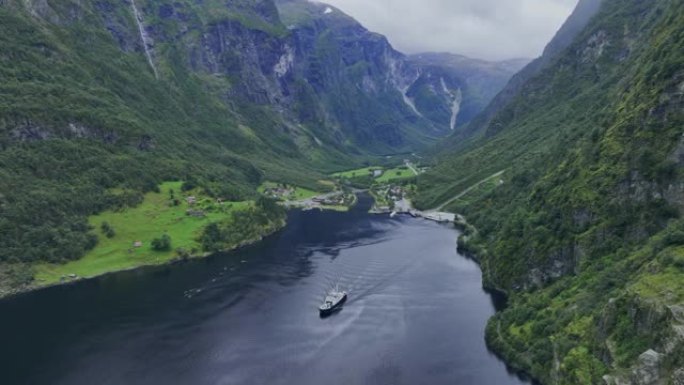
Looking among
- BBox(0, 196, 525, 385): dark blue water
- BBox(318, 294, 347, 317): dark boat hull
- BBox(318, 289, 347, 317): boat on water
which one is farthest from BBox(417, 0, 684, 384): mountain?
BBox(318, 289, 347, 317): boat on water

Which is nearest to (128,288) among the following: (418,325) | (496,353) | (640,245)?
(418,325)

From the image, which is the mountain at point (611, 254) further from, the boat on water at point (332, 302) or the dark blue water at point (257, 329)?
the boat on water at point (332, 302)

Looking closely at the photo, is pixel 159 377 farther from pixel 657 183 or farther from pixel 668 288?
pixel 657 183

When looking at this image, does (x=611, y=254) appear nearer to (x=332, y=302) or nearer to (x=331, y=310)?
(x=331, y=310)

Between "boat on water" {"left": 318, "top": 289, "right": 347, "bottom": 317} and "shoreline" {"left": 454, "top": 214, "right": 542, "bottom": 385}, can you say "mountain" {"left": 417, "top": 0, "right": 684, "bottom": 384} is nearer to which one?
"shoreline" {"left": 454, "top": 214, "right": 542, "bottom": 385}

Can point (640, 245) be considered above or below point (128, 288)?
above

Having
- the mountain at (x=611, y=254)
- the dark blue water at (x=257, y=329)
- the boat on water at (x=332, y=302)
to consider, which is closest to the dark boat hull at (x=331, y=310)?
the boat on water at (x=332, y=302)
